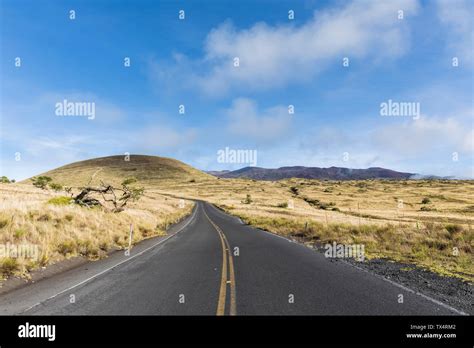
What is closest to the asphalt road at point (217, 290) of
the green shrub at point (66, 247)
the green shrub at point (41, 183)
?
the green shrub at point (66, 247)

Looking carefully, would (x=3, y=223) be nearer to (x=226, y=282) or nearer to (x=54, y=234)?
(x=54, y=234)

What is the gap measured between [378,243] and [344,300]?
11266 mm

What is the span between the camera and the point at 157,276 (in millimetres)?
10258

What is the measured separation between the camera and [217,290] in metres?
8.41

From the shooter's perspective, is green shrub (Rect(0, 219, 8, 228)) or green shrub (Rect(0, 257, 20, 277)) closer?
green shrub (Rect(0, 257, 20, 277))

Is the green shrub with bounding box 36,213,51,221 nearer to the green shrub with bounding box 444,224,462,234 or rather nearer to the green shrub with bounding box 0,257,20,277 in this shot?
the green shrub with bounding box 0,257,20,277

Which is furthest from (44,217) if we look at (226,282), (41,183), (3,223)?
(41,183)

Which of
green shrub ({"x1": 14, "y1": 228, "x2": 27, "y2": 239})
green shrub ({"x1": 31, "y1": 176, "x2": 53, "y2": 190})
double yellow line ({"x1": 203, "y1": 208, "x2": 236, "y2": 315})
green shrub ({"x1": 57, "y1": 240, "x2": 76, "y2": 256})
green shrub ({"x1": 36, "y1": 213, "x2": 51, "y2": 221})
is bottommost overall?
double yellow line ({"x1": 203, "y1": 208, "x2": 236, "y2": 315})

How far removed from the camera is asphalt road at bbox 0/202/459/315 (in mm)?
6879

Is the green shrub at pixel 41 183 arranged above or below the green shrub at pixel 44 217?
above

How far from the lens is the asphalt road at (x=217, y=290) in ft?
22.6
